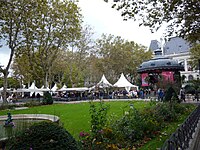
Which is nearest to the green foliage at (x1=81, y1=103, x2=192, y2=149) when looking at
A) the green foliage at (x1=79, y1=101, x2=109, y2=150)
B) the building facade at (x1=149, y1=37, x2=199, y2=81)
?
the green foliage at (x1=79, y1=101, x2=109, y2=150)

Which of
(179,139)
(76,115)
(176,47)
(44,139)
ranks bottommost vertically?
(76,115)

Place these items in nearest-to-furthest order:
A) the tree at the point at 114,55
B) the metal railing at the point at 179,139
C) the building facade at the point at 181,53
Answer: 1. the metal railing at the point at 179,139
2. the tree at the point at 114,55
3. the building facade at the point at 181,53

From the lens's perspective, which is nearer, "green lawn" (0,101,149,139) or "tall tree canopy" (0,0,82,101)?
"green lawn" (0,101,149,139)

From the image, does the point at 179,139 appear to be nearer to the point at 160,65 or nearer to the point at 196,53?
the point at 160,65

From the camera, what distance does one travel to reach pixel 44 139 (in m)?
3.50

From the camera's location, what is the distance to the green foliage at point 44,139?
3.42 m

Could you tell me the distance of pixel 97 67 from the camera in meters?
48.7

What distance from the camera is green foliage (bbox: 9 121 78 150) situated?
3.42m

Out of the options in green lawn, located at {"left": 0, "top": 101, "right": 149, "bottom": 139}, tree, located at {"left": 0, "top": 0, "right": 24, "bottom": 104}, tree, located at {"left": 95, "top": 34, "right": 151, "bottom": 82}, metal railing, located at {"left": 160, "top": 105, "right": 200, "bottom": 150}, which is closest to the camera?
metal railing, located at {"left": 160, "top": 105, "right": 200, "bottom": 150}

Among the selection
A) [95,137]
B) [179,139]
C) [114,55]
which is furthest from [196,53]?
[179,139]

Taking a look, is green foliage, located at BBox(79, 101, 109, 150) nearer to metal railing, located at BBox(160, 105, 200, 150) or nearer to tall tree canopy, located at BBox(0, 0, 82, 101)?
metal railing, located at BBox(160, 105, 200, 150)

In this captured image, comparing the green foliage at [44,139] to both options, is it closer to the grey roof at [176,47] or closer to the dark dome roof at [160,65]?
the dark dome roof at [160,65]

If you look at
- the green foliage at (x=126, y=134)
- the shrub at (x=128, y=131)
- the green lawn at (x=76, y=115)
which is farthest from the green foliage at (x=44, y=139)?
the shrub at (x=128, y=131)

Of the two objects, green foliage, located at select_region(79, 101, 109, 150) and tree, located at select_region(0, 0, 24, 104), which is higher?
tree, located at select_region(0, 0, 24, 104)
